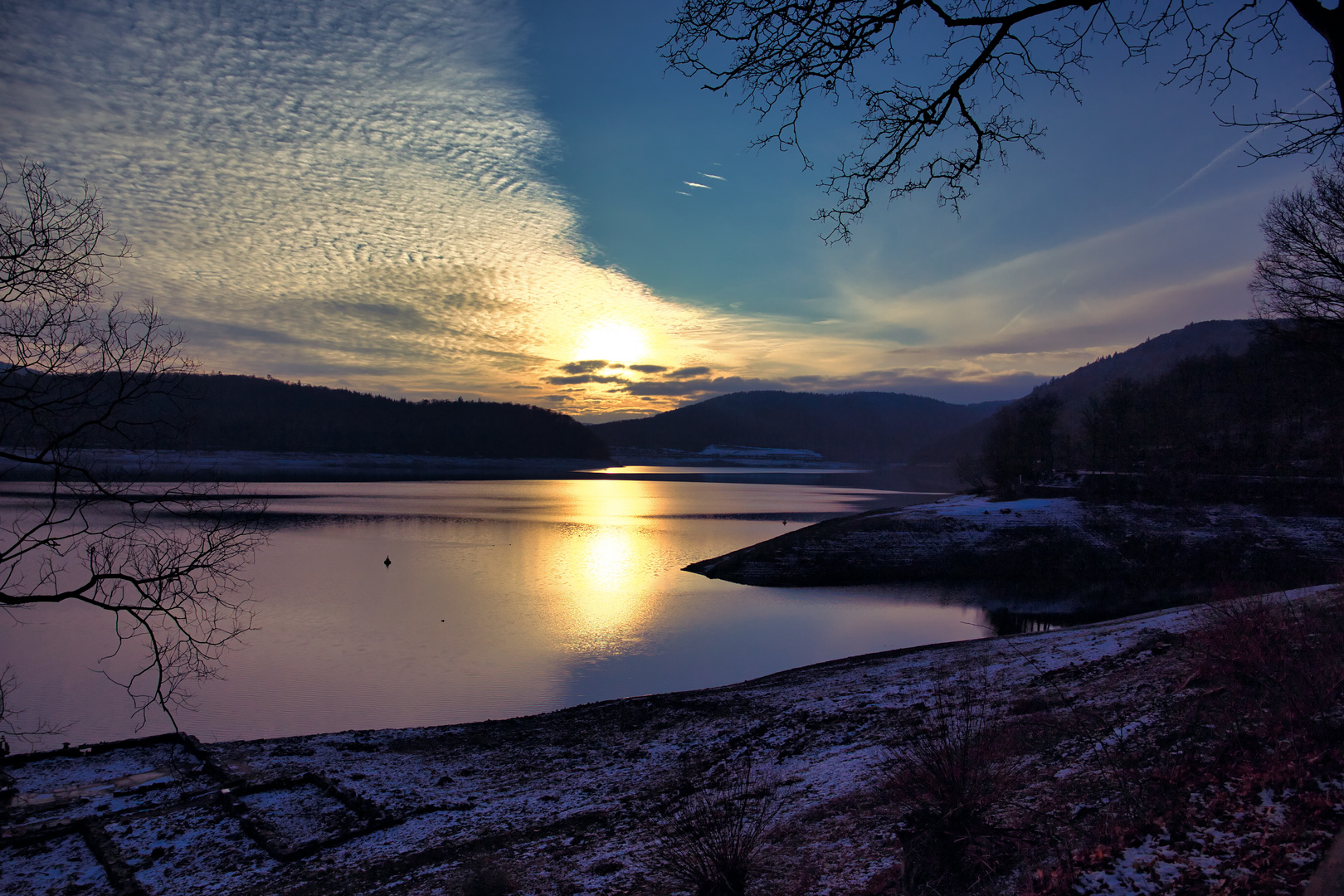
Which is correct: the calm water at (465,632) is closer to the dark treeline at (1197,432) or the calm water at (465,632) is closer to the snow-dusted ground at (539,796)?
the snow-dusted ground at (539,796)

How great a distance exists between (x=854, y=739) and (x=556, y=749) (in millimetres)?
4540

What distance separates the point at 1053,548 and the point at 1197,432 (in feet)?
125

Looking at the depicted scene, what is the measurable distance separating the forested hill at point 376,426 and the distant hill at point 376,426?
8.1 inches

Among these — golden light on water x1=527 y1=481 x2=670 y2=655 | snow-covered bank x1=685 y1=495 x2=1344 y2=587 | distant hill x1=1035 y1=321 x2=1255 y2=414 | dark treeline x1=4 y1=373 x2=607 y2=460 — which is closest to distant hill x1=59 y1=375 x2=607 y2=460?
dark treeline x1=4 y1=373 x2=607 y2=460

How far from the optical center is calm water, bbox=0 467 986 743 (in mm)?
13953

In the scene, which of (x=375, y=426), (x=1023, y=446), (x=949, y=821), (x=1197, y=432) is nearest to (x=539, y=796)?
(x=949, y=821)

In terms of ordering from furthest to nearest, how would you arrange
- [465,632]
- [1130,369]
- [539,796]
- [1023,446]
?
1. [1130,369]
2. [1023,446]
3. [465,632]
4. [539,796]

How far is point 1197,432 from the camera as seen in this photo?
58.8 meters

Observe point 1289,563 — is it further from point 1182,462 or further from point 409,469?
point 409,469

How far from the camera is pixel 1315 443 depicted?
45969 millimetres

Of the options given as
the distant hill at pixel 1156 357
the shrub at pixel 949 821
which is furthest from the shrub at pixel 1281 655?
the distant hill at pixel 1156 357

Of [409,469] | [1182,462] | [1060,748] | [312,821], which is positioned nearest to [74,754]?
[312,821]

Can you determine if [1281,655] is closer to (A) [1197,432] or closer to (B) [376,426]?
(A) [1197,432]

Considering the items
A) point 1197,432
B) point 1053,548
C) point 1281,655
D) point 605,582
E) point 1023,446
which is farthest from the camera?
point 1197,432
